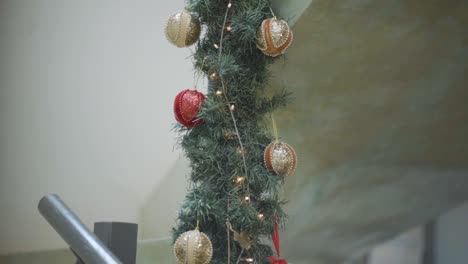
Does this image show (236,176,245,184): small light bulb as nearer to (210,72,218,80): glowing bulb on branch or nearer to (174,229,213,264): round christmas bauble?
(174,229,213,264): round christmas bauble

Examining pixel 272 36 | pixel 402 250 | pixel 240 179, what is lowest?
pixel 240 179

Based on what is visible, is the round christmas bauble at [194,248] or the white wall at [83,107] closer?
the round christmas bauble at [194,248]

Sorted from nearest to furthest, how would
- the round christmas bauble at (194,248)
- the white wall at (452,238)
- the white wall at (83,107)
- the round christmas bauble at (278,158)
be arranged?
the round christmas bauble at (194,248) → the round christmas bauble at (278,158) → the white wall at (83,107) → the white wall at (452,238)

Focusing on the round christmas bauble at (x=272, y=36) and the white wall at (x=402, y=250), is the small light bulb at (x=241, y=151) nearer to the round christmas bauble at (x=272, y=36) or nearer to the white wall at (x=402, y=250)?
the round christmas bauble at (x=272, y=36)

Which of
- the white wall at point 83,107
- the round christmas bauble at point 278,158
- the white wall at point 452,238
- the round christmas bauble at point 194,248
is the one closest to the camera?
the round christmas bauble at point 194,248

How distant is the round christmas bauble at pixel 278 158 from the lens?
1707mm

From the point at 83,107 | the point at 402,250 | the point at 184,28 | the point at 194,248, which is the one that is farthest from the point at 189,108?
the point at 402,250

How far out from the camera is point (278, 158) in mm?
1705

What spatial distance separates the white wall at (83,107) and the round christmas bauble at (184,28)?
2.50 ft

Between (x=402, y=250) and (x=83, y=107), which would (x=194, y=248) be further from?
(x=402, y=250)

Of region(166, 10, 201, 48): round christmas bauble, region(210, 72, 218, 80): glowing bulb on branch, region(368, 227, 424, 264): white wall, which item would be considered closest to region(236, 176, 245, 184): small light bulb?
region(210, 72, 218, 80): glowing bulb on branch

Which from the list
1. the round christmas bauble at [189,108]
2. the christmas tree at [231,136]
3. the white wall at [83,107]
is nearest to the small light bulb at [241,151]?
the christmas tree at [231,136]

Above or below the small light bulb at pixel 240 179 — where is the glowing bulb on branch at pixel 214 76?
above

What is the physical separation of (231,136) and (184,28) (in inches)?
12.6
